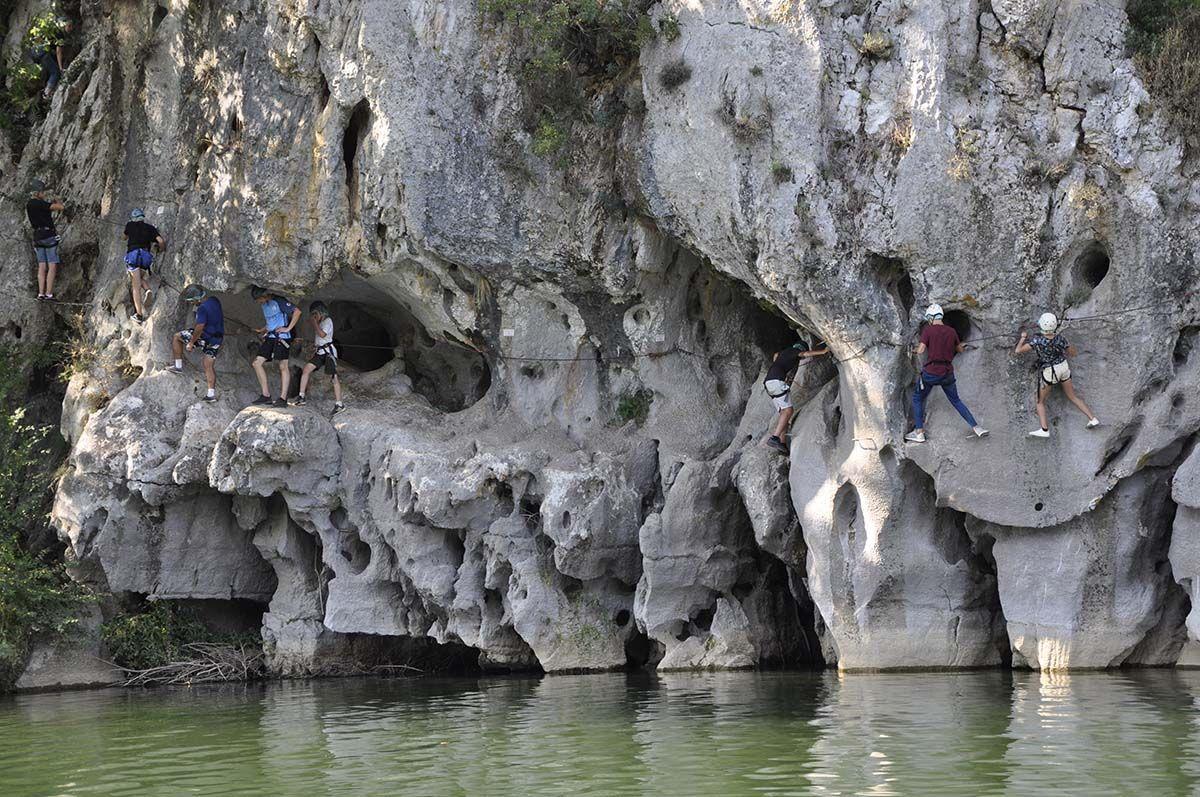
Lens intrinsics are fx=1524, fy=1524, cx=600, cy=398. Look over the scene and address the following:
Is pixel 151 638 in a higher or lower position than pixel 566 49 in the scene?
lower

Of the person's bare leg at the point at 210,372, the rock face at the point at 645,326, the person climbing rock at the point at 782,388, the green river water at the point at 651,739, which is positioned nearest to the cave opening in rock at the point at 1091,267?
the rock face at the point at 645,326

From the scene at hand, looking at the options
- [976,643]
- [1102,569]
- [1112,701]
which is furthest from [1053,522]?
[1112,701]

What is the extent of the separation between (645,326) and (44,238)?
9.76m

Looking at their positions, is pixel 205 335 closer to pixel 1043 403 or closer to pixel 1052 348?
pixel 1043 403

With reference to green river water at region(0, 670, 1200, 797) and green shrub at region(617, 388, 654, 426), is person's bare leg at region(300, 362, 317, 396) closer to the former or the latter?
green shrub at region(617, 388, 654, 426)

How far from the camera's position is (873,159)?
18828 millimetres

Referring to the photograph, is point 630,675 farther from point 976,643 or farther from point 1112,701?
point 1112,701

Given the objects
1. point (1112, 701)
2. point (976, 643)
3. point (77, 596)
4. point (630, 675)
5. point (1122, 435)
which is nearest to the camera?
point (1112, 701)

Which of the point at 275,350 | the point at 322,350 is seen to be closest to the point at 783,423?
the point at 322,350

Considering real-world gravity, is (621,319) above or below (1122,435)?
above

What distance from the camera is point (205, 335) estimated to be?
74.9 feet

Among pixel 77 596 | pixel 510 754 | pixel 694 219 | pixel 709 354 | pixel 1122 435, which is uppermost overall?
pixel 694 219

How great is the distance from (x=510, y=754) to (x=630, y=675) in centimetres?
733

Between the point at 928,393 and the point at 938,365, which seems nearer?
the point at 938,365
